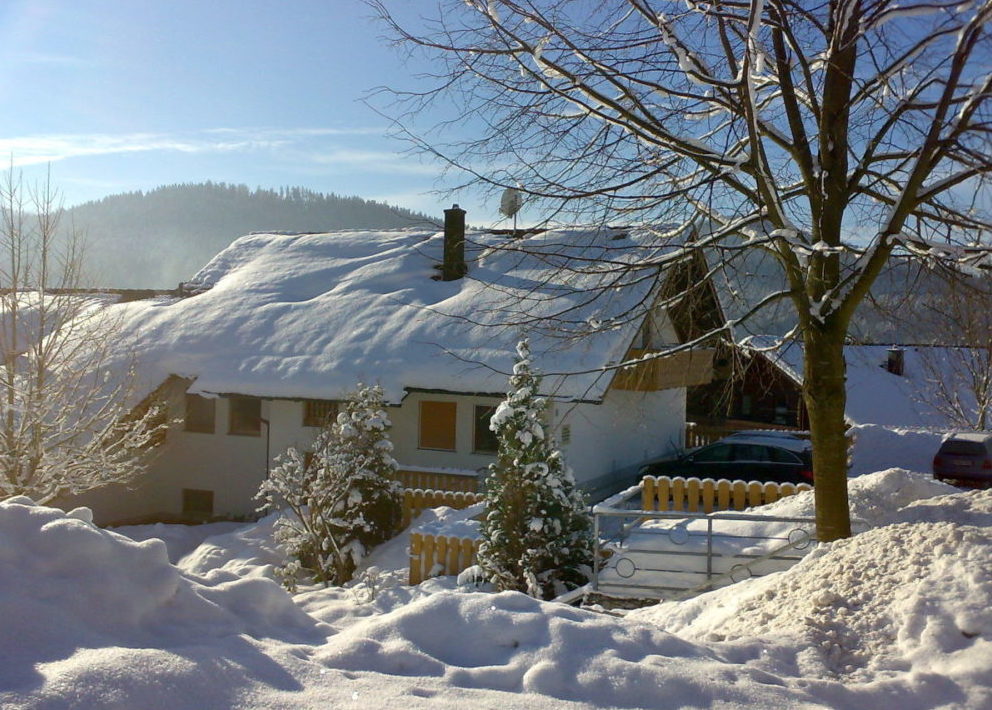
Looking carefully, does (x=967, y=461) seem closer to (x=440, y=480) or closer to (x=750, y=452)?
(x=750, y=452)

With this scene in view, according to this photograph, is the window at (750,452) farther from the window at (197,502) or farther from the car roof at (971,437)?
the window at (197,502)

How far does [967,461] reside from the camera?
21516mm

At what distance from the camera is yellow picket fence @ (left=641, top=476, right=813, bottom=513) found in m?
13.8

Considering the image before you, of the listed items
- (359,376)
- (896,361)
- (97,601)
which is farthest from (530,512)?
(896,361)

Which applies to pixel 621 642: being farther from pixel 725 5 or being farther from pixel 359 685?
pixel 725 5

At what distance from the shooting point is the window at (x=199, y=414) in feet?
74.3

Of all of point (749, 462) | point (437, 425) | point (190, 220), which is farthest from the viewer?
point (190, 220)

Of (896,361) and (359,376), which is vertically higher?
(896,361)

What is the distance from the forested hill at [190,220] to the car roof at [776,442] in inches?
1381

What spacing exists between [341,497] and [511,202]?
27.5 ft

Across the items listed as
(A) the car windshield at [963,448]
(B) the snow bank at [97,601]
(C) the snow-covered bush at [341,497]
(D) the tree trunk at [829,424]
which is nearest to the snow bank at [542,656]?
(B) the snow bank at [97,601]

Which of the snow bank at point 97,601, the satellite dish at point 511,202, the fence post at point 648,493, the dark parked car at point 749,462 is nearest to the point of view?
the snow bank at point 97,601

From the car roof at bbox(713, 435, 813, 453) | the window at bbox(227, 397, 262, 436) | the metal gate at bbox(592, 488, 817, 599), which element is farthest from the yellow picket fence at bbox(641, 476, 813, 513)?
the window at bbox(227, 397, 262, 436)

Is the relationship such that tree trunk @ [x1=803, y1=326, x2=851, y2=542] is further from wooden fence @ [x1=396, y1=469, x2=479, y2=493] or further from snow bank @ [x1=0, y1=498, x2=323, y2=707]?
wooden fence @ [x1=396, y1=469, x2=479, y2=493]
